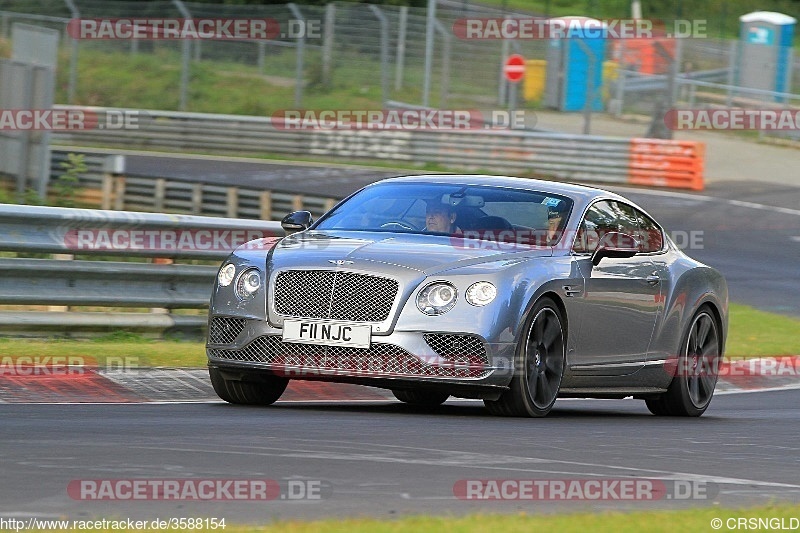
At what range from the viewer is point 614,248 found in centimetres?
1080

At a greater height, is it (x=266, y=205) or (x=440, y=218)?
(x=440, y=218)

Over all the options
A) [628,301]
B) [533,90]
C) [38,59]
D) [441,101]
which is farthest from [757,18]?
[628,301]

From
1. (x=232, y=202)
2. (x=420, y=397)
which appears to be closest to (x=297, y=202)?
(x=232, y=202)

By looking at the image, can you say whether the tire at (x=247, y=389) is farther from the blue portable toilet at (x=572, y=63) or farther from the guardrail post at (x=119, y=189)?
the blue portable toilet at (x=572, y=63)

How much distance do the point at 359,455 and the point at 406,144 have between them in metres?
27.3

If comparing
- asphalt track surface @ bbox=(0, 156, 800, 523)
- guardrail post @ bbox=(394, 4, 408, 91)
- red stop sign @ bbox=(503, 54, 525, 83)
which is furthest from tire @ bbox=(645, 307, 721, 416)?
guardrail post @ bbox=(394, 4, 408, 91)

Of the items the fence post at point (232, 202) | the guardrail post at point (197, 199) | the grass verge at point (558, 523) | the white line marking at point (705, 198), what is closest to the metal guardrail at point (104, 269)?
the grass verge at point (558, 523)

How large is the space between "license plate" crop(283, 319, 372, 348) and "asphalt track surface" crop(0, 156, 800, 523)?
41 centimetres

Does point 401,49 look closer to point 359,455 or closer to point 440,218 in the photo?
point 440,218

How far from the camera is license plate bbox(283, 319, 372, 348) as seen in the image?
9.47 meters

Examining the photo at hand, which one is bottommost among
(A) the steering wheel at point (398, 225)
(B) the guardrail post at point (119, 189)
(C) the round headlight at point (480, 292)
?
(B) the guardrail post at point (119, 189)

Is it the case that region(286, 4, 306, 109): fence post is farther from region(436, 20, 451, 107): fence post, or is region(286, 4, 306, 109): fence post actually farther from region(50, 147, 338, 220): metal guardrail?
region(50, 147, 338, 220): metal guardrail

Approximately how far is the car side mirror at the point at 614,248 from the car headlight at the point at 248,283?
7.16 feet

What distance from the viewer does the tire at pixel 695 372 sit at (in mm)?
11766
